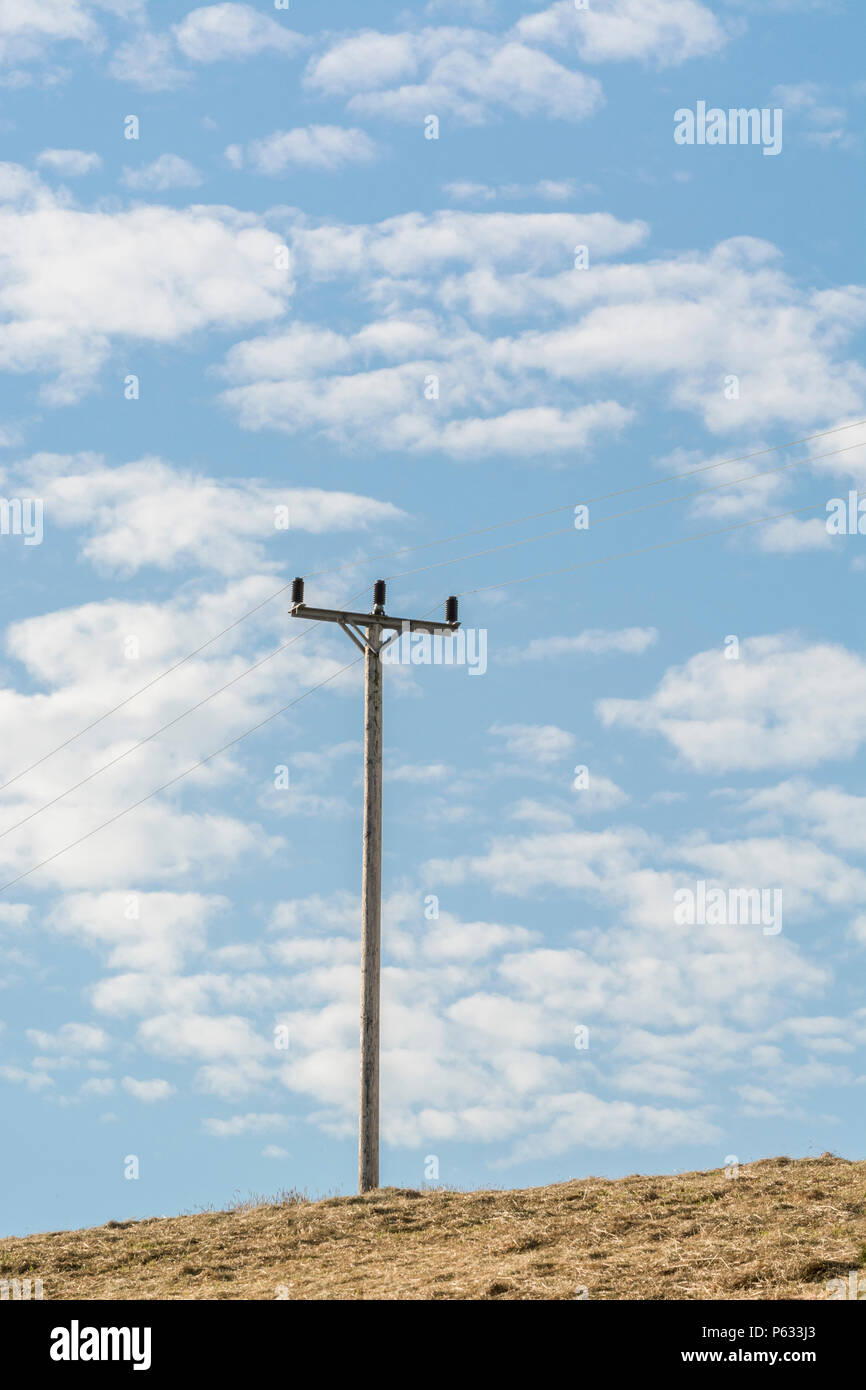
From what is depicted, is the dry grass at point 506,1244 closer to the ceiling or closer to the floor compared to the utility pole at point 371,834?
closer to the floor

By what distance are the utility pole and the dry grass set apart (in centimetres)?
110

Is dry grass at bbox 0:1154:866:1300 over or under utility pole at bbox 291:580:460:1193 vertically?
under

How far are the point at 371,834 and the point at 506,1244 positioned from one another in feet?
27.0

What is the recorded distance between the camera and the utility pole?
23359mm

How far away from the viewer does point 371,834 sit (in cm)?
2445

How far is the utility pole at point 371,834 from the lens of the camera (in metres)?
23.4

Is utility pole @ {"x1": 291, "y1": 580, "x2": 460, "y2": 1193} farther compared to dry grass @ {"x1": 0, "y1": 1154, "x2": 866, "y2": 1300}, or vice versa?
utility pole @ {"x1": 291, "y1": 580, "x2": 460, "y2": 1193}

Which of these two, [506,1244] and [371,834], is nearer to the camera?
[506,1244]

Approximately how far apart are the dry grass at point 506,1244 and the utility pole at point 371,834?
1.10m

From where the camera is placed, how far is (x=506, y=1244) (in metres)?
17.5

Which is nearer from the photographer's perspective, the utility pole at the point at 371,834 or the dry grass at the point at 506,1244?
the dry grass at the point at 506,1244

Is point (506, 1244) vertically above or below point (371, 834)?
below

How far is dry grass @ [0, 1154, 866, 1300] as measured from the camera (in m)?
14.9
